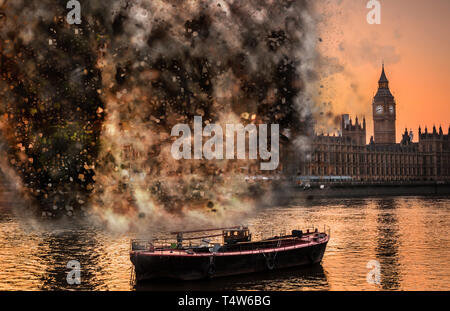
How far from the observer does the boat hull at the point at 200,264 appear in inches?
1136

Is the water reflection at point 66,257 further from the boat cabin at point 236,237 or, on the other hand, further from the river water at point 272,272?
the boat cabin at point 236,237

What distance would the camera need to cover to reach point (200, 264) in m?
29.3

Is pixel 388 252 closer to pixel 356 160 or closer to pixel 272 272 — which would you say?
pixel 272 272

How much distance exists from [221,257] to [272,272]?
3391 millimetres

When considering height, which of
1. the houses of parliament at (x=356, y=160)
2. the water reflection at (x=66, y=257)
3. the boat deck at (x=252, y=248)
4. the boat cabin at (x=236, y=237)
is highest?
the houses of parliament at (x=356, y=160)

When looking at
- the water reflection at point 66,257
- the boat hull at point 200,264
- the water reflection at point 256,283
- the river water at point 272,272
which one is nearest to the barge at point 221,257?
the boat hull at point 200,264

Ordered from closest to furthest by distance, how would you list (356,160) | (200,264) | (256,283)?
(256,283)
(200,264)
(356,160)

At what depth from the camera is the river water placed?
28.1 metres

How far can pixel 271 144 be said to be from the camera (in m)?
23.1

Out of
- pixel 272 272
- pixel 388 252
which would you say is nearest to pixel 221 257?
pixel 272 272

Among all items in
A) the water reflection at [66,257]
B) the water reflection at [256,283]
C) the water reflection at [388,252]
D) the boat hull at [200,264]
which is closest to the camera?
the water reflection at [256,283]

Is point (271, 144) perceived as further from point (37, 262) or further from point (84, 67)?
point (37, 262)
